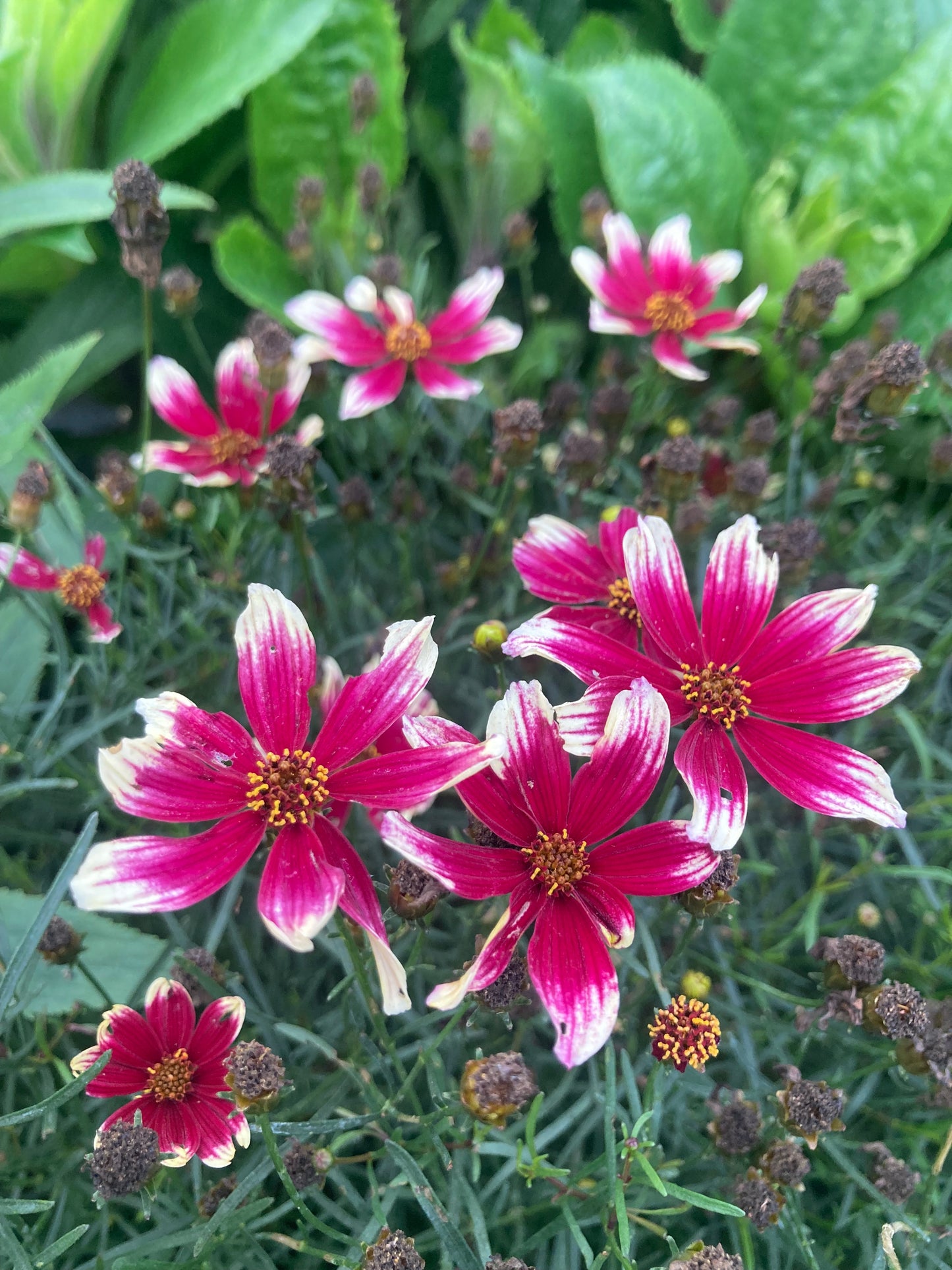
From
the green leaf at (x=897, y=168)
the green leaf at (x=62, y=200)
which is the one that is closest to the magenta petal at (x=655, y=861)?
the green leaf at (x=62, y=200)

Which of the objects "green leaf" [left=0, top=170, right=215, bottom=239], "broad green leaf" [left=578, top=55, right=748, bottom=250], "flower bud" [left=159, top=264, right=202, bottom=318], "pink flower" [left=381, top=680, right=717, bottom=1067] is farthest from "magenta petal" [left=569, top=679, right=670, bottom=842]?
"broad green leaf" [left=578, top=55, right=748, bottom=250]

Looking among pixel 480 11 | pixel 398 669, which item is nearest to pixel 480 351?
pixel 398 669

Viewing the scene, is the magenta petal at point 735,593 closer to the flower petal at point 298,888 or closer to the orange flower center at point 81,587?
the flower petal at point 298,888

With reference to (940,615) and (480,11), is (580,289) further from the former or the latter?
(940,615)

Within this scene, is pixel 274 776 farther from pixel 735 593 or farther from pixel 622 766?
pixel 735 593

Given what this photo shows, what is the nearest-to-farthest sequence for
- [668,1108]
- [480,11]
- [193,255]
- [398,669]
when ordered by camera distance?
[398,669]
[668,1108]
[193,255]
[480,11]

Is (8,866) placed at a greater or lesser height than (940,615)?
greater

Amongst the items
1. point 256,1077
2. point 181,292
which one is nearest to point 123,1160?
point 256,1077

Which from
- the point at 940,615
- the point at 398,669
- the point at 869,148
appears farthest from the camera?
the point at 869,148
